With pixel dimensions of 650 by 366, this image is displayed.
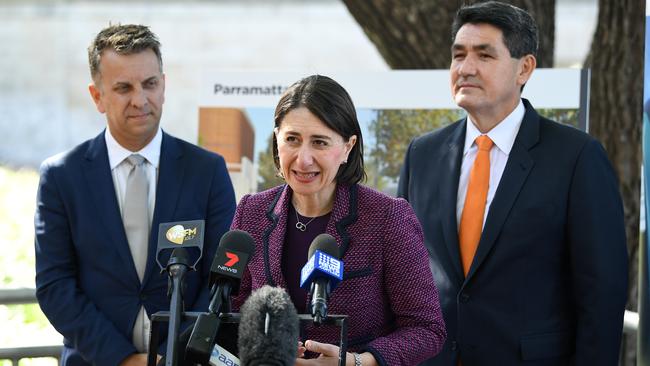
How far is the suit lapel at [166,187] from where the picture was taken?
388cm

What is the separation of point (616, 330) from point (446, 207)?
2.58 feet

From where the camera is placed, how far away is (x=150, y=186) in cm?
400

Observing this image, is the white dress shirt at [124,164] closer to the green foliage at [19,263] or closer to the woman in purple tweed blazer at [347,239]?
the woman in purple tweed blazer at [347,239]

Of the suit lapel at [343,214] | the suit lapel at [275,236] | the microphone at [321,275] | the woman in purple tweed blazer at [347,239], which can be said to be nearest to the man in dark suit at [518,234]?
the woman in purple tweed blazer at [347,239]

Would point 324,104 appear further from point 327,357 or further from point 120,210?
point 120,210

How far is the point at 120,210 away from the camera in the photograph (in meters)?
3.94

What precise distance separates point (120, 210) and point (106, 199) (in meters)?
0.08

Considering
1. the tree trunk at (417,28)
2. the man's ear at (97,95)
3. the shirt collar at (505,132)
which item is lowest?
the shirt collar at (505,132)

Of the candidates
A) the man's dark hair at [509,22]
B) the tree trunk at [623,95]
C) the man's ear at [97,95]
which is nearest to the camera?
the man's dark hair at [509,22]

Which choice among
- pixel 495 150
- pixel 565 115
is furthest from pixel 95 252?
pixel 565 115

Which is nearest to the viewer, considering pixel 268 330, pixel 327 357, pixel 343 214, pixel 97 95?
pixel 268 330

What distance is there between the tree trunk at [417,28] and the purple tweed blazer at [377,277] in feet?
9.91

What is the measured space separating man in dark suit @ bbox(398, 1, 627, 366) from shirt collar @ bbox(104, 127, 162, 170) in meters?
1.13

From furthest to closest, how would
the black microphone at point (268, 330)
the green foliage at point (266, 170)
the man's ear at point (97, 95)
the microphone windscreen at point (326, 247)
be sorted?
the green foliage at point (266, 170), the man's ear at point (97, 95), the microphone windscreen at point (326, 247), the black microphone at point (268, 330)
